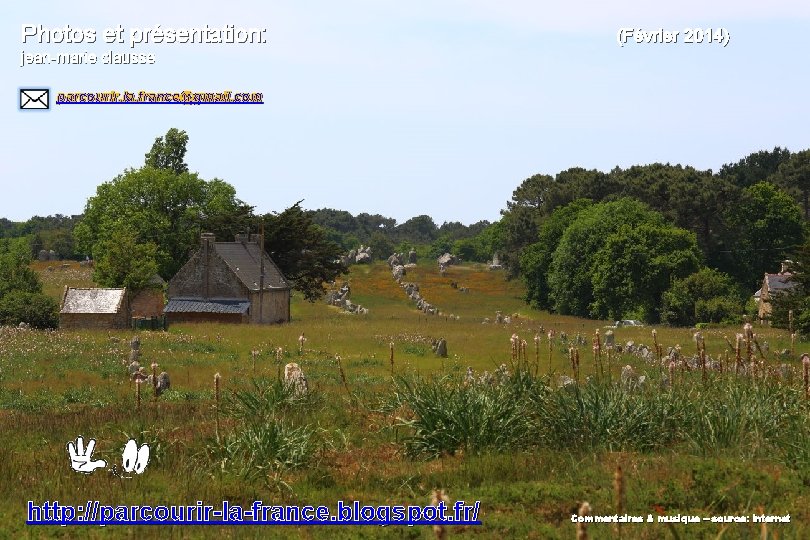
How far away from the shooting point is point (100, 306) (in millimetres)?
55688

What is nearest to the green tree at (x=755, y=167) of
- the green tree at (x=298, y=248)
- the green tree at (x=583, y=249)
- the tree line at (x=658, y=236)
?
the tree line at (x=658, y=236)

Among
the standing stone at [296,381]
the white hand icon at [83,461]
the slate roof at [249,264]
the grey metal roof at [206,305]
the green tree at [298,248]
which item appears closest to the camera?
the white hand icon at [83,461]

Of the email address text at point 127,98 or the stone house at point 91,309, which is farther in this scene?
the stone house at point 91,309

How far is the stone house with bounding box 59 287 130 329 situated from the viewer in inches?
2191

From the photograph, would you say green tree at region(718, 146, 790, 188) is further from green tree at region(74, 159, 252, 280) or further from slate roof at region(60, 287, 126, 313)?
slate roof at region(60, 287, 126, 313)

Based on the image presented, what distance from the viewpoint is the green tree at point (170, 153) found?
305 ft

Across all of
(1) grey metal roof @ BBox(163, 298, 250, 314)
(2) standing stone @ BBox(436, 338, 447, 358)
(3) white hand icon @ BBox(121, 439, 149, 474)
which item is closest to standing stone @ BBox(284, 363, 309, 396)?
(3) white hand icon @ BBox(121, 439, 149, 474)

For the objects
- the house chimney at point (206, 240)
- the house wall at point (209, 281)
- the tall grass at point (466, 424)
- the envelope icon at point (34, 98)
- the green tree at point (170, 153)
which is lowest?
the tall grass at point (466, 424)

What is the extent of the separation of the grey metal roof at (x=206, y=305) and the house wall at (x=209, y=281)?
0.41m

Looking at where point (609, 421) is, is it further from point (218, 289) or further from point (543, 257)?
point (543, 257)

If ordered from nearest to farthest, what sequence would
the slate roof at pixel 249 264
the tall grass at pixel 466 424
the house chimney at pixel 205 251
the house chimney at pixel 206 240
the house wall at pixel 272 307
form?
the tall grass at pixel 466 424 → the house wall at pixel 272 307 → the house chimney at pixel 205 251 → the slate roof at pixel 249 264 → the house chimney at pixel 206 240

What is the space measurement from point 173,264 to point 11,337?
36881 mm

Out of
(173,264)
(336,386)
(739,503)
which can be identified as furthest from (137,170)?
(739,503)

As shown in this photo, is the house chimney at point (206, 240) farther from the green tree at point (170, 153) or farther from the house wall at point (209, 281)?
the green tree at point (170, 153)
